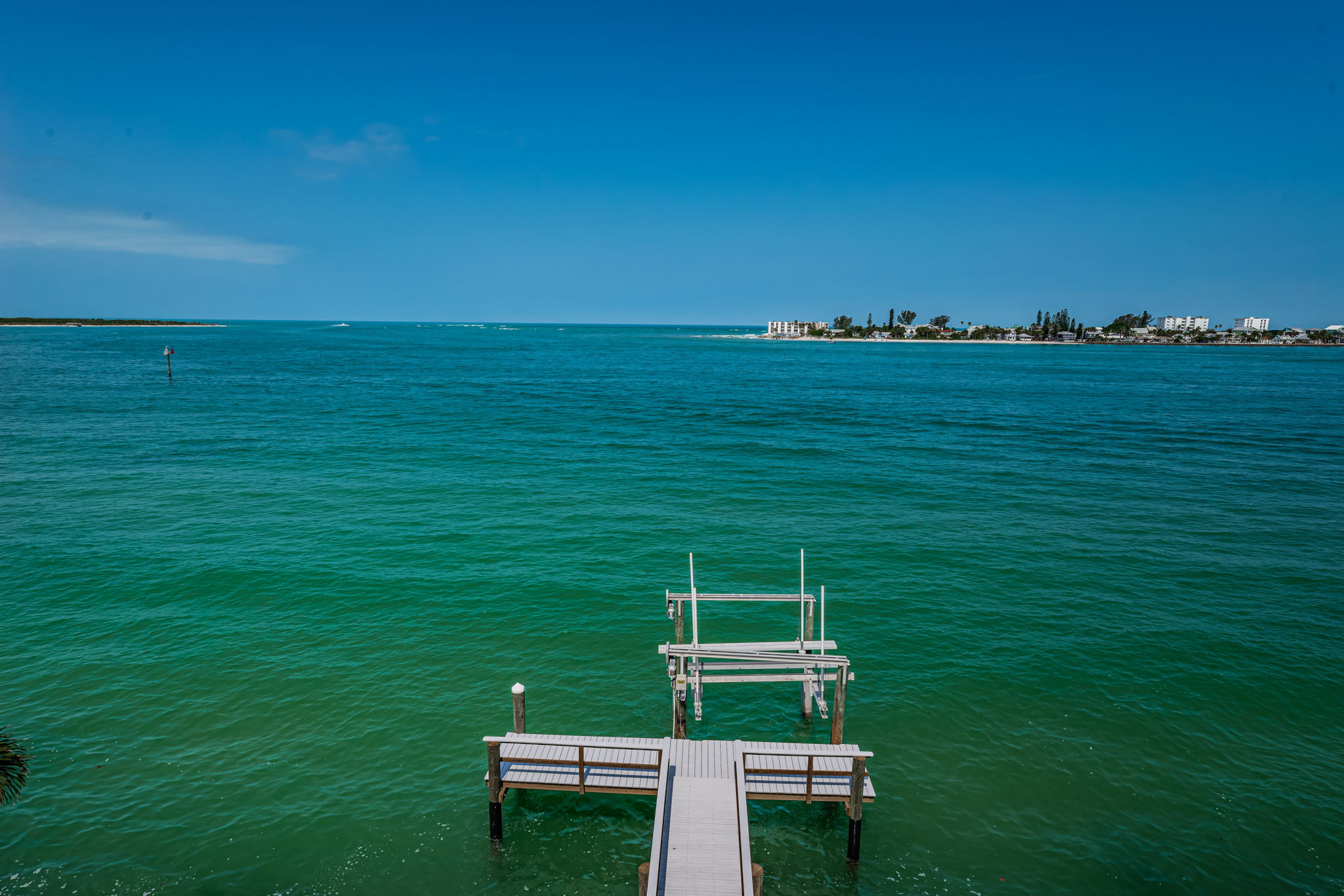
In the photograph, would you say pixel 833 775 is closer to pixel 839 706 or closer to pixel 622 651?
pixel 839 706

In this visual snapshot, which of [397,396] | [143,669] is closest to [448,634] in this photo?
[143,669]

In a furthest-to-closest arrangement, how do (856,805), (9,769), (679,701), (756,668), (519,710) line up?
(756,668) → (679,701) → (519,710) → (856,805) → (9,769)

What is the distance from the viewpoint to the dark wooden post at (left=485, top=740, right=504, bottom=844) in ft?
49.9

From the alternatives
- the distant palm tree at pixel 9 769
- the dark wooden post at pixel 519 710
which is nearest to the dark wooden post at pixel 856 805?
the dark wooden post at pixel 519 710

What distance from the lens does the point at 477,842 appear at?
15547 millimetres

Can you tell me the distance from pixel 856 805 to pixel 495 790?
7686mm

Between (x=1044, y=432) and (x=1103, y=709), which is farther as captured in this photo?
(x=1044, y=432)

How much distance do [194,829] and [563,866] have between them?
27.1ft

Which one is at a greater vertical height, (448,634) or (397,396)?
(397,396)

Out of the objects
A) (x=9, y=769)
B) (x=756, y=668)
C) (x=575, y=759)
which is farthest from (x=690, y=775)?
(x=9, y=769)

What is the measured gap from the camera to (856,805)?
14.8 metres

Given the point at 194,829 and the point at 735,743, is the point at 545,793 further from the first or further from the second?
the point at 194,829

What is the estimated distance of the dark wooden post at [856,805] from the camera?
1473 centimetres

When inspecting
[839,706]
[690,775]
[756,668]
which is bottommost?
[690,775]
